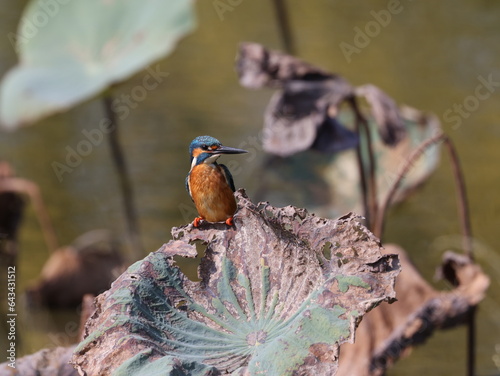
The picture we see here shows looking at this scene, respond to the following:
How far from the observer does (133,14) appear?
4746 mm

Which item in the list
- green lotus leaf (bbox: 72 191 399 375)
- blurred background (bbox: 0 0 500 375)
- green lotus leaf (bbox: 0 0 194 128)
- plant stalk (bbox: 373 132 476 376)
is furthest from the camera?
blurred background (bbox: 0 0 500 375)

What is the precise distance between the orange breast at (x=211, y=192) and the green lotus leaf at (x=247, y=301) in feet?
0.13

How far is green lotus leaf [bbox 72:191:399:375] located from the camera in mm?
1581

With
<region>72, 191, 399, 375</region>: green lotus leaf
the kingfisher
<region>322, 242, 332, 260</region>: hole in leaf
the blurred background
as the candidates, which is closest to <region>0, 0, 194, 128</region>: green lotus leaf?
the blurred background

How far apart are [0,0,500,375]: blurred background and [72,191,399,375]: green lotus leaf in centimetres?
233

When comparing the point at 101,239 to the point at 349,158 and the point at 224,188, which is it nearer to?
the point at 349,158

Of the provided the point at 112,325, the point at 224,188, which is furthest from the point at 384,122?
the point at 112,325

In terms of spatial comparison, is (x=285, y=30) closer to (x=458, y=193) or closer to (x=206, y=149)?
(x=458, y=193)

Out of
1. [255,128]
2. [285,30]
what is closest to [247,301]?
[285,30]

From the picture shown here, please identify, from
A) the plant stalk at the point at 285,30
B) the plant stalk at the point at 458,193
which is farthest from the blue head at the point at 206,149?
the plant stalk at the point at 285,30

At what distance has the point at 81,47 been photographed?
15.5 ft

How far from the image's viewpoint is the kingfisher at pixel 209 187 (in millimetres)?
1833

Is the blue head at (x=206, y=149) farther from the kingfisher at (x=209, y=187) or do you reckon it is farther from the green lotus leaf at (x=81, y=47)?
the green lotus leaf at (x=81, y=47)

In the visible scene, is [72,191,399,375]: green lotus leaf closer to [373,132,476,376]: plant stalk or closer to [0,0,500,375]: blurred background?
[373,132,476,376]: plant stalk
